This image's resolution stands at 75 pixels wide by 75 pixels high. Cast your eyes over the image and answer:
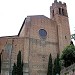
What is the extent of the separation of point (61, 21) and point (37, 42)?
19.6 feet

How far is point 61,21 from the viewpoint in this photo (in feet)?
122

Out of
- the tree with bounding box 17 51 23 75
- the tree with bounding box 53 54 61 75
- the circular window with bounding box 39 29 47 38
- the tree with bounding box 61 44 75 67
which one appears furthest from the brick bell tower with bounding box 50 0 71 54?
the tree with bounding box 61 44 75 67

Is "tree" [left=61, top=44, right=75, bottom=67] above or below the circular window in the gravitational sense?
below

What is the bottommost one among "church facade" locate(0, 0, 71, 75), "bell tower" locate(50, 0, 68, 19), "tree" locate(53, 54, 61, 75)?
"tree" locate(53, 54, 61, 75)

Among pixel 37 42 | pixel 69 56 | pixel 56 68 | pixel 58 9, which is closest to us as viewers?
pixel 69 56

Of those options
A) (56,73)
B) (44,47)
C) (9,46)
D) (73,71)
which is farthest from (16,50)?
(73,71)

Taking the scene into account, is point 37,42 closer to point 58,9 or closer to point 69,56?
point 58,9

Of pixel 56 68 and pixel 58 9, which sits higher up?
pixel 58 9

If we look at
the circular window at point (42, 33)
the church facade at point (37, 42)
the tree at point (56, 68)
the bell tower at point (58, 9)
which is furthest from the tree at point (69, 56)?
the bell tower at point (58, 9)

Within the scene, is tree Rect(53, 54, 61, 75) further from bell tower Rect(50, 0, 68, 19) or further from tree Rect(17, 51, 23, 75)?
bell tower Rect(50, 0, 68, 19)

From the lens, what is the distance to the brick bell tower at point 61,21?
118ft

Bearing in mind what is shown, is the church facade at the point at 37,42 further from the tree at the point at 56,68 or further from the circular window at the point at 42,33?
the tree at the point at 56,68

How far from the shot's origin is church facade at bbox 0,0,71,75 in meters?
32.5

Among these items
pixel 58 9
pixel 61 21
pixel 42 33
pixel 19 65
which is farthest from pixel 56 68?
pixel 58 9
